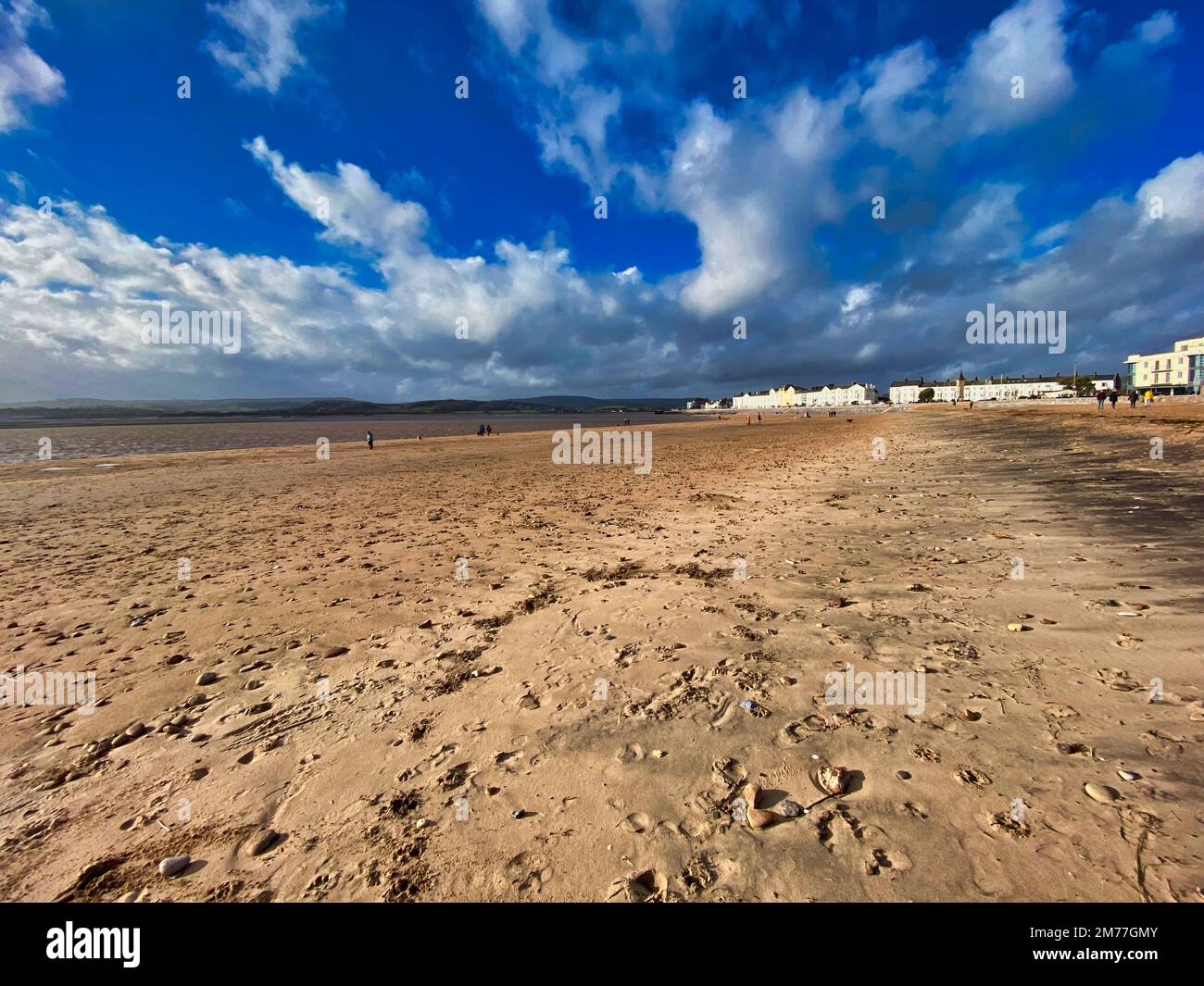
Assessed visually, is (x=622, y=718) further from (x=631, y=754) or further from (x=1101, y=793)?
(x=1101, y=793)

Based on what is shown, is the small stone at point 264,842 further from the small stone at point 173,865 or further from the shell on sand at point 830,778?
the shell on sand at point 830,778

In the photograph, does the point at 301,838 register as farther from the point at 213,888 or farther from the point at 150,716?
the point at 150,716

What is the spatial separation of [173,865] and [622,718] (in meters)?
3.35

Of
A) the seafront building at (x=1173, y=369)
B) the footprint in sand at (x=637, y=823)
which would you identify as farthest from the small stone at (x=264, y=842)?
the seafront building at (x=1173, y=369)

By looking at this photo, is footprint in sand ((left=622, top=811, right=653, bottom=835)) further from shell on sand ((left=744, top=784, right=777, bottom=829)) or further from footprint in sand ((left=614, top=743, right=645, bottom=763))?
shell on sand ((left=744, top=784, right=777, bottom=829))

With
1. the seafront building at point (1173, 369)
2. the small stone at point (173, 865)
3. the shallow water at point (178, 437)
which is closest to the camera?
the small stone at point (173, 865)

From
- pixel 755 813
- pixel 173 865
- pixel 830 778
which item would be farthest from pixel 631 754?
pixel 173 865

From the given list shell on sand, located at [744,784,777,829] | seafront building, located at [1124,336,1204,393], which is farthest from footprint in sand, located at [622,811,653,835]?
seafront building, located at [1124,336,1204,393]

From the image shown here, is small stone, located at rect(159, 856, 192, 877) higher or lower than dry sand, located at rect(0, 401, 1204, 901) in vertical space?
lower

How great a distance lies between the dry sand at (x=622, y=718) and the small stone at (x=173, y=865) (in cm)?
7

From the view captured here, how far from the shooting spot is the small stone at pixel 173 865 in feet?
10.3

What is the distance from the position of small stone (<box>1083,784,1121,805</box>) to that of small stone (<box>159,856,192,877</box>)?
608 cm

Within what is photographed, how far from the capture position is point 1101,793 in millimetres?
3266

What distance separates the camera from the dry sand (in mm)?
3004
